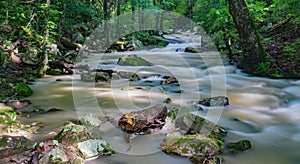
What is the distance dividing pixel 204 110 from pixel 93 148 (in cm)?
258

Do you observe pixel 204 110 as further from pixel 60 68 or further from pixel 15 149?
pixel 60 68

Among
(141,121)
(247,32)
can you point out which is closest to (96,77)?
(141,121)

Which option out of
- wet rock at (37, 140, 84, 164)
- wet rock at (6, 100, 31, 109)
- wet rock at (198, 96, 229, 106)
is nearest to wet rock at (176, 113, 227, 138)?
wet rock at (198, 96, 229, 106)

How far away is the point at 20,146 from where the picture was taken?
3104 millimetres

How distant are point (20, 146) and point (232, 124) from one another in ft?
10.8

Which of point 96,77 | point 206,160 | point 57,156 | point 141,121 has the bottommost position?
point 206,160

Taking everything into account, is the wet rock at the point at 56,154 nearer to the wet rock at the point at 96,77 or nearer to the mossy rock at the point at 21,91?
the mossy rock at the point at 21,91

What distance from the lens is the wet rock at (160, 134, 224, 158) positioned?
3115mm

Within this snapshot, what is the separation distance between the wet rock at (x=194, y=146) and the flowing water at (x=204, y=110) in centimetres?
10

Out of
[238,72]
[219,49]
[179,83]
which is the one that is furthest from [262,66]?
[219,49]

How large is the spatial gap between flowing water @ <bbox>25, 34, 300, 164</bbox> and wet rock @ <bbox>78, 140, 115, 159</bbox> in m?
0.10

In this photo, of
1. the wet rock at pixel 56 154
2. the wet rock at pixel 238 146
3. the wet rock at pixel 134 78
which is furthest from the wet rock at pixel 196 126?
the wet rock at pixel 134 78

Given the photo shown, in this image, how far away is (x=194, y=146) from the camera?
316 centimetres

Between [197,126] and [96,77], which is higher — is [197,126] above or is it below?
below
